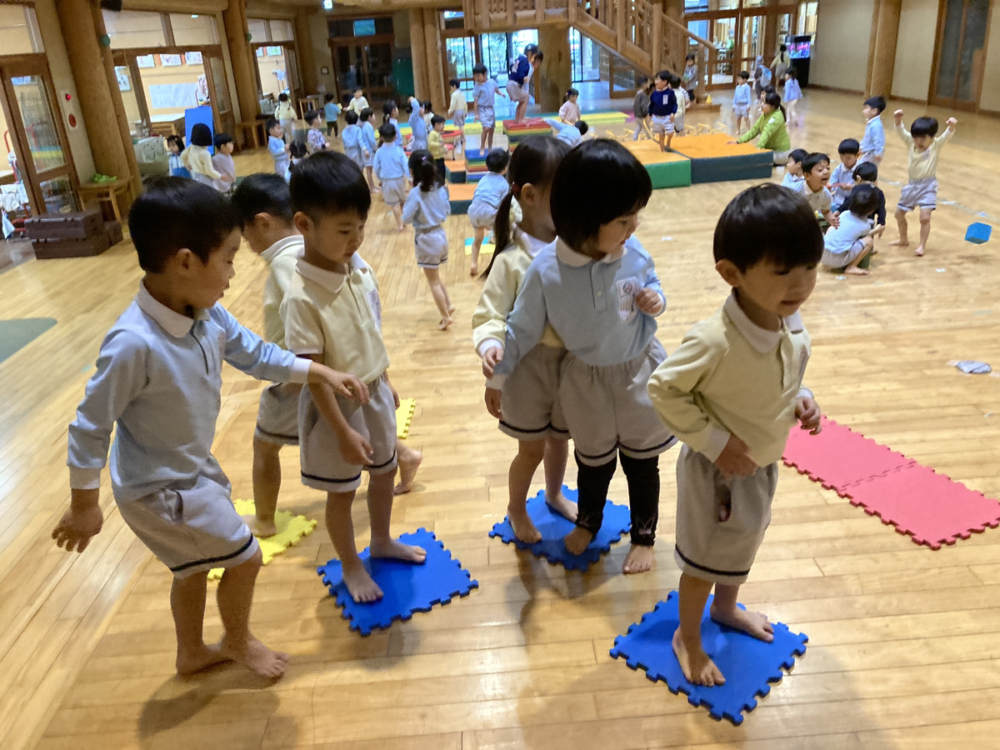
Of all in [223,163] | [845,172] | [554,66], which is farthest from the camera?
[554,66]

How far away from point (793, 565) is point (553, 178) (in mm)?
1429

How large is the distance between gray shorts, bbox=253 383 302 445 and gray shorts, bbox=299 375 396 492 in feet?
1.17

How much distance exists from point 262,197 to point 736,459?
1671mm

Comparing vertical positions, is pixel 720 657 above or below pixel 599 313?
below

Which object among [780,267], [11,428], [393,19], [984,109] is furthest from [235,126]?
[780,267]

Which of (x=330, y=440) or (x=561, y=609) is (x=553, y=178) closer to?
(x=330, y=440)

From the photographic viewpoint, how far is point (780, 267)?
4.60 feet

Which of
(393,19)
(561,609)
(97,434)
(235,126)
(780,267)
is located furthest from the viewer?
(393,19)

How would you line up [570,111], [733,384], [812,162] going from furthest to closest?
1. [570,111]
2. [812,162]
3. [733,384]

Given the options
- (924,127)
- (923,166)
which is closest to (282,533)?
(923,166)

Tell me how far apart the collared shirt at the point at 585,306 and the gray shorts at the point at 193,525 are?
0.76 metres

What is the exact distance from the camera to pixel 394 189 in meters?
7.41

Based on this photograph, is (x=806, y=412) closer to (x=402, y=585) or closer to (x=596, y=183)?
(x=596, y=183)

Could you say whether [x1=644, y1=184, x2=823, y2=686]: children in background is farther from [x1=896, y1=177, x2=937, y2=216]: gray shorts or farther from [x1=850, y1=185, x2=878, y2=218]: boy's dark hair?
[x1=896, y1=177, x2=937, y2=216]: gray shorts
